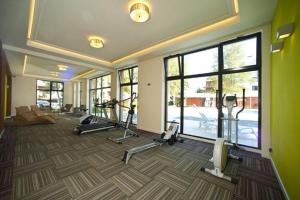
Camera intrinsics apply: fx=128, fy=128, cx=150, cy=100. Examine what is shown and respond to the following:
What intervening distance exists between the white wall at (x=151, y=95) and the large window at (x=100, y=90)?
3136 mm

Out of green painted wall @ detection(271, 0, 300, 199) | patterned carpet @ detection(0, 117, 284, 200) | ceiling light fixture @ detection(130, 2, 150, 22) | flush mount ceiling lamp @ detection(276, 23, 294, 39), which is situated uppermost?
ceiling light fixture @ detection(130, 2, 150, 22)

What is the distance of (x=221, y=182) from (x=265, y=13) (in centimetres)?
343

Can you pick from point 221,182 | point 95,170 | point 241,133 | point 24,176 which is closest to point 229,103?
point 241,133

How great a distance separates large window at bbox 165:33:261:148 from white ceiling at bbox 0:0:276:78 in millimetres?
518

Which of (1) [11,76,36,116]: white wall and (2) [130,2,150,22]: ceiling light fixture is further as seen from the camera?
(1) [11,76,36,116]: white wall

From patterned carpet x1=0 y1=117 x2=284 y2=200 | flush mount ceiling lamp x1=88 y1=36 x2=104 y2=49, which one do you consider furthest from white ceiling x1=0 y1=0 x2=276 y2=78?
patterned carpet x1=0 y1=117 x2=284 y2=200

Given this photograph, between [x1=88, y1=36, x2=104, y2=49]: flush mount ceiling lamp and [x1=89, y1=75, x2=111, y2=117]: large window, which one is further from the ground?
[x1=88, y1=36, x2=104, y2=49]: flush mount ceiling lamp

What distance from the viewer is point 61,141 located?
4.04m

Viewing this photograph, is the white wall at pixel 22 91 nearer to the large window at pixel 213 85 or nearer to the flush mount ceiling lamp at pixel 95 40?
the flush mount ceiling lamp at pixel 95 40

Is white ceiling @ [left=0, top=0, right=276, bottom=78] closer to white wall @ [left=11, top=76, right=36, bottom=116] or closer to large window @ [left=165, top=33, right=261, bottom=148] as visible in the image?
large window @ [left=165, top=33, right=261, bottom=148]

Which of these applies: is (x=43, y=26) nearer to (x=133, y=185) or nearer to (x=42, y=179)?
(x=42, y=179)

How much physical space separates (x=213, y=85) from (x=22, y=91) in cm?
1361

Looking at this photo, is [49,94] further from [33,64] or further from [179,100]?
[179,100]

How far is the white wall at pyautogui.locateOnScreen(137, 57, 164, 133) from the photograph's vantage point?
5.14 meters
